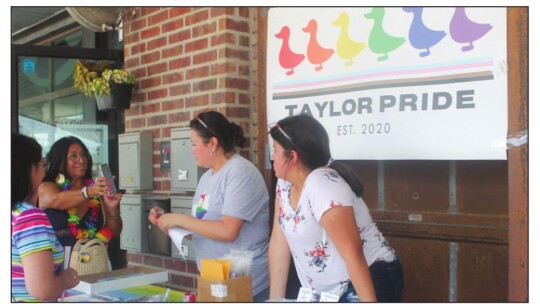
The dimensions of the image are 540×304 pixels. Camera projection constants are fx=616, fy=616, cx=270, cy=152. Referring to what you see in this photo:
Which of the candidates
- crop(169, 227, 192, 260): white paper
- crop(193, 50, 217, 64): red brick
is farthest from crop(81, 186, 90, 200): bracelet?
crop(193, 50, 217, 64): red brick

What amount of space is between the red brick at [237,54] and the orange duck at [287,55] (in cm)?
32

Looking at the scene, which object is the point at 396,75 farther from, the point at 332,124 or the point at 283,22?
the point at 283,22

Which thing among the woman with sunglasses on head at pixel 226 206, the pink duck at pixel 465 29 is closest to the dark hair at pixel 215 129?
the woman with sunglasses on head at pixel 226 206

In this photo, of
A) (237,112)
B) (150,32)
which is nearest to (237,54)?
(237,112)

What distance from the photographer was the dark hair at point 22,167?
8.27 feet

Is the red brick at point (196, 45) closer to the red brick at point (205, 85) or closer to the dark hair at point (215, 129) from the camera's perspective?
the red brick at point (205, 85)

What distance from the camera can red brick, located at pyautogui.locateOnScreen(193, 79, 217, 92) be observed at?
382cm

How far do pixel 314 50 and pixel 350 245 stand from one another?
1385 millimetres

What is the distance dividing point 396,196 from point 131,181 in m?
1.94

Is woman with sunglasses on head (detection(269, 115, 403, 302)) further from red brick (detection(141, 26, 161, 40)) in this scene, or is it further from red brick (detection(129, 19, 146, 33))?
red brick (detection(129, 19, 146, 33))

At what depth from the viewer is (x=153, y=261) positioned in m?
4.34

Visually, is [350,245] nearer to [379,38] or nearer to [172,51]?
[379,38]

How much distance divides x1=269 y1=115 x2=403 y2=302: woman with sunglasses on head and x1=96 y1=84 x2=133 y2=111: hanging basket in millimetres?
1953

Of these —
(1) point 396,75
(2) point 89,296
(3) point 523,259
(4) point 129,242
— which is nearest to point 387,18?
(1) point 396,75
